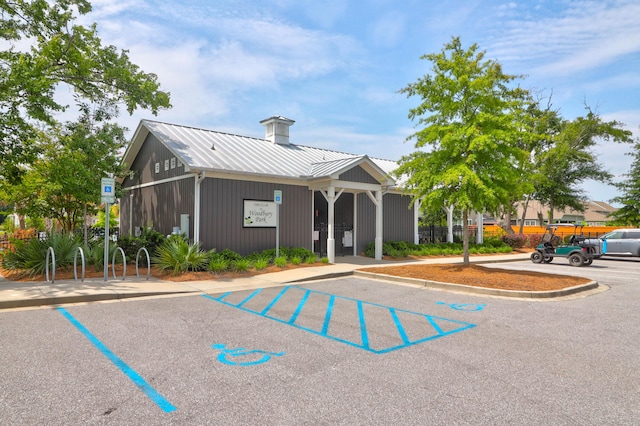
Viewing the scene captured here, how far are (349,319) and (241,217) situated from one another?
28.0ft

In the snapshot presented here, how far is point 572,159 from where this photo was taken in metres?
31.7

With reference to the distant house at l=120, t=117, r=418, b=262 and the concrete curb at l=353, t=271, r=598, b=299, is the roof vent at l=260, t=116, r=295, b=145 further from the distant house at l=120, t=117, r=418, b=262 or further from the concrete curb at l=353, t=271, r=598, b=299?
the concrete curb at l=353, t=271, r=598, b=299

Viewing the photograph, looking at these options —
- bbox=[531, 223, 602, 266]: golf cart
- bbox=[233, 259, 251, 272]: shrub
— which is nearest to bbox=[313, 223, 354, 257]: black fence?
bbox=[233, 259, 251, 272]: shrub

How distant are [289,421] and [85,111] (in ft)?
54.5

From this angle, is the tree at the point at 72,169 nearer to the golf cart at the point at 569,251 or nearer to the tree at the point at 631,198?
the golf cart at the point at 569,251

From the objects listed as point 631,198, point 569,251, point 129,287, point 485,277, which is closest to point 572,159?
point 631,198

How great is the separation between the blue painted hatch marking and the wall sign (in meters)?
5.39

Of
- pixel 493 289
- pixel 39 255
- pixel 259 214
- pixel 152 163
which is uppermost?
pixel 152 163

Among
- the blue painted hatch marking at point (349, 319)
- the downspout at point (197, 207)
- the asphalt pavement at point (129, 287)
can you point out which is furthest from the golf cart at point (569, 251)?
the downspout at point (197, 207)

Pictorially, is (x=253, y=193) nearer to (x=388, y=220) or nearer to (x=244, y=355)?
(x=388, y=220)

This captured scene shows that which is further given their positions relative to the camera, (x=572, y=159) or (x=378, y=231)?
(x=572, y=159)

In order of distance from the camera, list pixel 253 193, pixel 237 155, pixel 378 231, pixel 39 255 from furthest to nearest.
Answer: pixel 378 231, pixel 237 155, pixel 253 193, pixel 39 255

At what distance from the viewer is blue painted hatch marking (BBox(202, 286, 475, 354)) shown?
595cm

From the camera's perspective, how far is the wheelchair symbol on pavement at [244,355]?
4.86 metres
